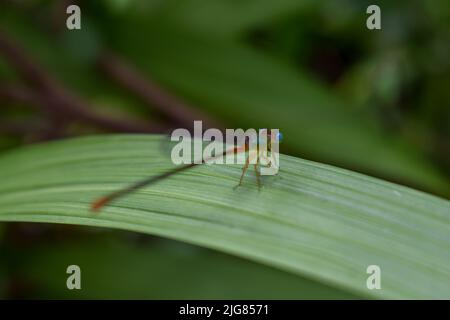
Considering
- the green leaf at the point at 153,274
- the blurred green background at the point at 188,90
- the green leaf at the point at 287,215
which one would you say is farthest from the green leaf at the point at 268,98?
the green leaf at the point at 287,215

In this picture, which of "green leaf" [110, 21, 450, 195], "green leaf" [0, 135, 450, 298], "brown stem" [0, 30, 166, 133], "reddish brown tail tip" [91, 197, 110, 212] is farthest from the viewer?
"green leaf" [110, 21, 450, 195]

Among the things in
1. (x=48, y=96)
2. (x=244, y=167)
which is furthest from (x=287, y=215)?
(x=48, y=96)

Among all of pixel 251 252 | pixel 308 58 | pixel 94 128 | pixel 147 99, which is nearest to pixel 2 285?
pixel 94 128

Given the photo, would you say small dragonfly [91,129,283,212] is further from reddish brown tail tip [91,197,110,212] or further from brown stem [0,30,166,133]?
brown stem [0,30,166,133]

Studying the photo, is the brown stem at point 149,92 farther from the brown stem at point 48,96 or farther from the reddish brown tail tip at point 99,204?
the reddish brown tail tip at point 99,204

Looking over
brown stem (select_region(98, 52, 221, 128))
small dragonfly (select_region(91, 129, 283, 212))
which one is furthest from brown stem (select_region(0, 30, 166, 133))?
small dragonfly (select_region(91, 129, 283, 212))

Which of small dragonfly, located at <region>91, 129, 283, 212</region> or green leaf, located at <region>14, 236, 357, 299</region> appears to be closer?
small dragonfly, located at <region>91, 129, 283, 212</region>

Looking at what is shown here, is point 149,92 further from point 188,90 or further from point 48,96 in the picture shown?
point 48,96

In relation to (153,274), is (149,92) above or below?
above

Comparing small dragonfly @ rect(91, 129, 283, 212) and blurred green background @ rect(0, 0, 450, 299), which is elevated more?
blurred green background @ rect(0, 0, 450, 299)
